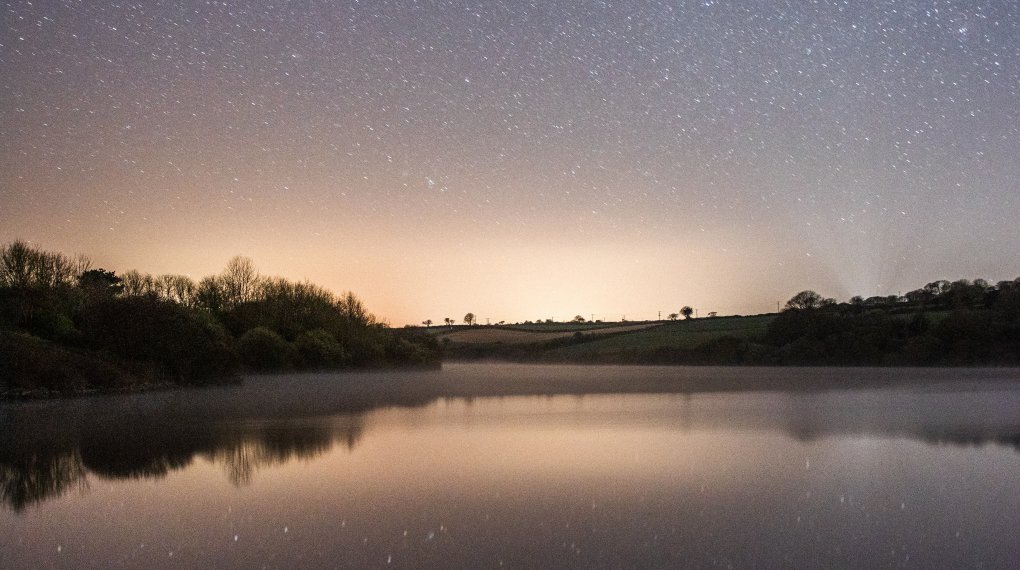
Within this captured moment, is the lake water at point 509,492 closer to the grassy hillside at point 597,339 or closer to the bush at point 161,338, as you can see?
the bush at point 161,338

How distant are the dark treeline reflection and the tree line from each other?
9.41 ft

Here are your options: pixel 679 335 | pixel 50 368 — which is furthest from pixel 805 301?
pixel 50 368

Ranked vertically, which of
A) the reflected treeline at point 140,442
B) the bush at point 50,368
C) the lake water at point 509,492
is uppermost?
the bush at point 50,368

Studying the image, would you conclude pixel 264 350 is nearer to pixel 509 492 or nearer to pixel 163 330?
pixel 163 330

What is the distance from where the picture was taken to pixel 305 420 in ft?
72.5

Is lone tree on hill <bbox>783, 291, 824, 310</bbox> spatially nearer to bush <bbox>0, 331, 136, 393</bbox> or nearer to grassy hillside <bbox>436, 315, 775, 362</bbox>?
grassy hillside <bbox>436, 315, 775, 362</bbox>

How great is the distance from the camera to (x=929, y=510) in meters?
9.87

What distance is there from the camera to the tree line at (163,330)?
3319 cm

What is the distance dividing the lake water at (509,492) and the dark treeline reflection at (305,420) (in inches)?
5.2

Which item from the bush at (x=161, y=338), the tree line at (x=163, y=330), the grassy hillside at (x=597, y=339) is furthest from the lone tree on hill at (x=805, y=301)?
the bush at (x=161, y=338)

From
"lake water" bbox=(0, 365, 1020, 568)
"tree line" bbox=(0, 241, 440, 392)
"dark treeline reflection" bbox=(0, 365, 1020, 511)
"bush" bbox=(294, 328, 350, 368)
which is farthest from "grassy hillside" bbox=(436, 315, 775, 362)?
"lake water" bbox=(0, 365, 1020, 568)

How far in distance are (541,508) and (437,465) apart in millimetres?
4033

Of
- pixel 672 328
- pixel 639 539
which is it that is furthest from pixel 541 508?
pixel 672 328

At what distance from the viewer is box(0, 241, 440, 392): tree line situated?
33188mm
